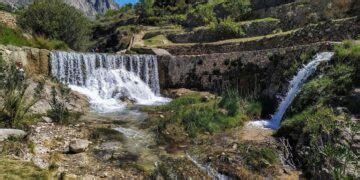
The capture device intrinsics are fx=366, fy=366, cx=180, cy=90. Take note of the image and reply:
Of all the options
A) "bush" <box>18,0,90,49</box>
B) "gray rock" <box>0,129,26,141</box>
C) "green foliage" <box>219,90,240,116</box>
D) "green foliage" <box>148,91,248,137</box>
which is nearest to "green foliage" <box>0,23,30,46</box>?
"bush" <box>18,0,90,49</box>

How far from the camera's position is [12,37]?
2095 centimetres

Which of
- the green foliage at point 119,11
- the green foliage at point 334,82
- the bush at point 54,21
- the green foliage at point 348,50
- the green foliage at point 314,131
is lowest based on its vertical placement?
the green foliage at point 314,131

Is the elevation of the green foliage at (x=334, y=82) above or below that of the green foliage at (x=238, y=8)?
below

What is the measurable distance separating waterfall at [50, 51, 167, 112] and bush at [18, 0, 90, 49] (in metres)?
9.31

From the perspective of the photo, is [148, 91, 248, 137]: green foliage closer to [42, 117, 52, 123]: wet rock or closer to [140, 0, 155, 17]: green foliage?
[42, 117, 52, 123]: wet rock

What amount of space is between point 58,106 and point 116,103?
235 inches

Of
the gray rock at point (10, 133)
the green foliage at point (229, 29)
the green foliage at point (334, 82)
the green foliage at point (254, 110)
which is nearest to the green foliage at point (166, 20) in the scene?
the green foliage at point (229, 29)

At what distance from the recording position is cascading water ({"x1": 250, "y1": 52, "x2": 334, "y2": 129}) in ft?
44.9

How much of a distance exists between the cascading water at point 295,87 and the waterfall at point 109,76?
7108 mm

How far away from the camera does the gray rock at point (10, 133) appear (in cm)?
904

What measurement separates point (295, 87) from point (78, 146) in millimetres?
8830

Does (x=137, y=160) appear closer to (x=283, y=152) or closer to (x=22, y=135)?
(x=22, y=135)

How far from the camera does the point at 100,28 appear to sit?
56.3 metres

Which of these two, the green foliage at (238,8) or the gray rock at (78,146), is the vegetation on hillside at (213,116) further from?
the green foliage at (238,8)
